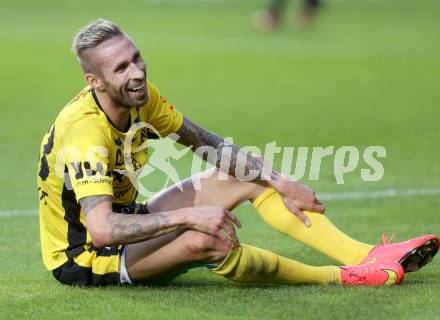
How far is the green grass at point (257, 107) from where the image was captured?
17.8ft

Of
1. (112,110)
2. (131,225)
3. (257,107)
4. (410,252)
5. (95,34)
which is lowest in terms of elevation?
(257,107)

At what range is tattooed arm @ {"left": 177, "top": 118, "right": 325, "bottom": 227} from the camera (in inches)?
240

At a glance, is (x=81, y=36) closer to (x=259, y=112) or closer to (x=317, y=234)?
(x=317, y=234)

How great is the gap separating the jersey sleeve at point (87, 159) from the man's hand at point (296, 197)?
3.60 feet

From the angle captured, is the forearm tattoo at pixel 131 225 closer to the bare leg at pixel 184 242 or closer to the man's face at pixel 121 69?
the bare leg at pixel 184 242

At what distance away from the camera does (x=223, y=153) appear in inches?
246

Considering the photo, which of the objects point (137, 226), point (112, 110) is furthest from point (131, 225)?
point (112, 110)

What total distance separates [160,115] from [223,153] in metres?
0.45

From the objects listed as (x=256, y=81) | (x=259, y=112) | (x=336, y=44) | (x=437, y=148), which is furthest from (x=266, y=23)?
(x=437, y=148)

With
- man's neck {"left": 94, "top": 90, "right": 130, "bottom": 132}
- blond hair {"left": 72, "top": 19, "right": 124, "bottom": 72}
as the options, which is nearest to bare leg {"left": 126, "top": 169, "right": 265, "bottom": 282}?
man's neck {"left": 94, "top": 90, "right": 130, "bottom": 132}

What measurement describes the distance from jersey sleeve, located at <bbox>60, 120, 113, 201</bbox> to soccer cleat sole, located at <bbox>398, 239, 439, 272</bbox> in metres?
1.70

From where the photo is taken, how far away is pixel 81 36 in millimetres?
5555

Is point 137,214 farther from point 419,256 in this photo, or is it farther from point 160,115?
point 419,256

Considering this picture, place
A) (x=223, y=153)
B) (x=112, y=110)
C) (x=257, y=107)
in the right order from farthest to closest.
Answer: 1. (x=257, y=107)
2. (x=223, y=153)
3. (x=112, y=110)
